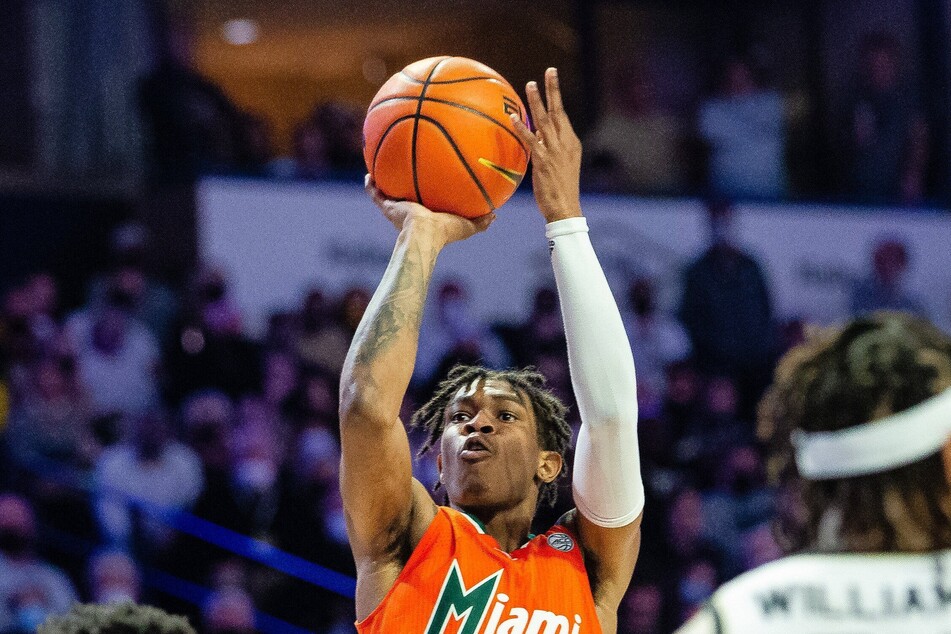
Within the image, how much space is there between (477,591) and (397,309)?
2.04ft

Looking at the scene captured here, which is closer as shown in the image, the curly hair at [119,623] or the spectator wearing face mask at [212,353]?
the curly hair at [119,623]

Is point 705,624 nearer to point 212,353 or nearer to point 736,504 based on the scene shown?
point 212,353

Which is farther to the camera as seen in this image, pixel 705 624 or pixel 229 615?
pixel 229 615

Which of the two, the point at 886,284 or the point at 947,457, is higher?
the point at 947,457

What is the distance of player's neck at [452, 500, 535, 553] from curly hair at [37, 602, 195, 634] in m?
0.69

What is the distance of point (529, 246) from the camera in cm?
921

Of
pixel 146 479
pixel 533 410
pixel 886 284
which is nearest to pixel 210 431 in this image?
pixel 146 479

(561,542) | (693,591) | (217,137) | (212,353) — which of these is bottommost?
(693,591)

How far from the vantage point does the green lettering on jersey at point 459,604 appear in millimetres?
2756

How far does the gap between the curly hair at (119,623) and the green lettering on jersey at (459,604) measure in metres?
0.53

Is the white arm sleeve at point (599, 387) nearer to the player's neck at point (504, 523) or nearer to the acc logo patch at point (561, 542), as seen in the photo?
the acc logo patch at point (561, 542)

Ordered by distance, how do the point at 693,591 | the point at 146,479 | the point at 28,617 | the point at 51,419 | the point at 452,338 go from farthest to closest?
the point at 452,338 < the point at 693,591 < the point at 51,419 < the point at 146,479 < the point at 28,617

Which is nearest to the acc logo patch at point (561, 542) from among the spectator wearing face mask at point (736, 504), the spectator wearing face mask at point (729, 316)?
the spectator wearing face mask at point (736, 504)

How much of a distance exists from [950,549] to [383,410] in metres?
1.23
